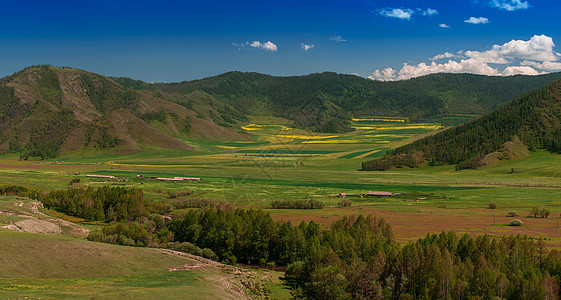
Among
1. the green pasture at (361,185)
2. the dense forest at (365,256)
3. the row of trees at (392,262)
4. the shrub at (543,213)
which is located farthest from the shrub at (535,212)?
the row of trees at (392,262)

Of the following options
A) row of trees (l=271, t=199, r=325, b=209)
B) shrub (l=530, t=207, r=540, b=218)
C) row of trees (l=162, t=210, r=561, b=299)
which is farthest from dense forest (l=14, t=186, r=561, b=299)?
row of trees (l=271, t=199, r=325, b=209)

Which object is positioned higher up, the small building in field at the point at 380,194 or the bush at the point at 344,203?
the small building in field at the point at 380,194

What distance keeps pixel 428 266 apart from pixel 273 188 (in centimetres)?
10997

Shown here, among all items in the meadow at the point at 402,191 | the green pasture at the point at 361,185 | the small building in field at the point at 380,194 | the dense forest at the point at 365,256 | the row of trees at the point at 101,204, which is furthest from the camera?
the small building in field at the point at 380,194

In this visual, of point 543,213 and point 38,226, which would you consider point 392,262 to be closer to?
point 543,213

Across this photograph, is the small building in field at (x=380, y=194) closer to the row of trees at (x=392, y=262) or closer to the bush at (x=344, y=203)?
the bush at (x=344, y=203)

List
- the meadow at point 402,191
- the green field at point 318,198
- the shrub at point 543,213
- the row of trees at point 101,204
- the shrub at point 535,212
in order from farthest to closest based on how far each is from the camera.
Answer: the row of trees at point 101,204
the shrub at point 535,212
the shrub at point 543,213
the meadow at point 402,191
the green field at point 318,198

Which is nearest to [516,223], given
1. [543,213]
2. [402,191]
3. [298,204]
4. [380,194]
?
[543,213]

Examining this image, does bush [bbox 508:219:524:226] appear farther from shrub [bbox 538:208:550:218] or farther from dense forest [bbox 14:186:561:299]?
dense forest [bbox 14:186:561:299]

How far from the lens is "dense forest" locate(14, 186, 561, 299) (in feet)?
168

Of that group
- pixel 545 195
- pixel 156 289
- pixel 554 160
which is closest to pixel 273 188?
pixel 545 195

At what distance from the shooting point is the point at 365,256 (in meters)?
66.7

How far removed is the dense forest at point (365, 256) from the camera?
168 feet

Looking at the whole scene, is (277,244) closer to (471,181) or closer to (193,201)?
(193,201)
